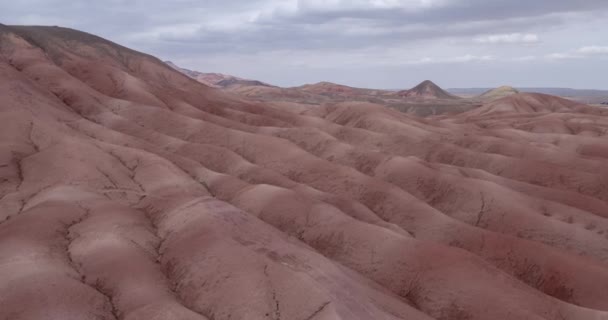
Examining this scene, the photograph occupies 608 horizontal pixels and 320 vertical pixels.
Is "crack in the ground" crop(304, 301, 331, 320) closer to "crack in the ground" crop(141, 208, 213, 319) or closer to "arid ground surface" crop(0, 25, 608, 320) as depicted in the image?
"arid ground surface" crop(0, 25, 608, 320)

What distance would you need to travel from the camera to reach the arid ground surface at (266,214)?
2095cm

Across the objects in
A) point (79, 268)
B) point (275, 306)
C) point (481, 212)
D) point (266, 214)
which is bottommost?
point (481, 212)

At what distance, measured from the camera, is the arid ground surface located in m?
21.0

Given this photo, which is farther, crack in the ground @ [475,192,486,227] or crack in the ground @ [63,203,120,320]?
crack in the ground @ [475,192,486,227]

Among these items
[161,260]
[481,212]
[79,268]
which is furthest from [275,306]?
[481,212]

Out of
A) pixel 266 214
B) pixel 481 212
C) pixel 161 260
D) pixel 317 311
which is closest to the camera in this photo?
pixel 317 311

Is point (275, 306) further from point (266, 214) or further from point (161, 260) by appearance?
point (266, 214)

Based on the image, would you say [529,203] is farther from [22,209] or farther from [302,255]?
[22,209]

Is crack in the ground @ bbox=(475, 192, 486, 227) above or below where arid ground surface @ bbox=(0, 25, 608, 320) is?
below

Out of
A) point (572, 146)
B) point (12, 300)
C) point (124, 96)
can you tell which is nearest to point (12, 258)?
point (12, 300)

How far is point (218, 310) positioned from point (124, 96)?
155 feet

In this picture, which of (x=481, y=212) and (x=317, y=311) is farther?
(x=481, y=212)

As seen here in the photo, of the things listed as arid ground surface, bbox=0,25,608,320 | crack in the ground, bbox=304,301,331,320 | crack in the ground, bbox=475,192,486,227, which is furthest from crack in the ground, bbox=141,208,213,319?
crack in the ground, bbox=475,192,486,227

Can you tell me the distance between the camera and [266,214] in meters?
33.9
